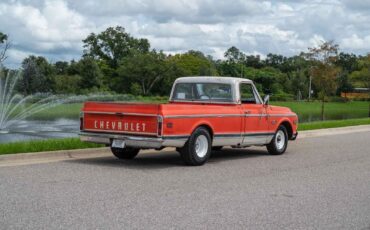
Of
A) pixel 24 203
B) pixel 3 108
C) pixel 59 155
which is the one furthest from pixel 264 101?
pixel 3 108

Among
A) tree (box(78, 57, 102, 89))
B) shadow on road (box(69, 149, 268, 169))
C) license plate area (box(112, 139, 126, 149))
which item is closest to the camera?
license plate area (box(112, 139, 126, 149))

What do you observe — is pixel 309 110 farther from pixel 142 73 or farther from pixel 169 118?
pixel 169 118

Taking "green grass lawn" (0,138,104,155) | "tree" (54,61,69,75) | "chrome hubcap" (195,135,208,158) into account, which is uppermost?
"tree" (54,61,69,75)

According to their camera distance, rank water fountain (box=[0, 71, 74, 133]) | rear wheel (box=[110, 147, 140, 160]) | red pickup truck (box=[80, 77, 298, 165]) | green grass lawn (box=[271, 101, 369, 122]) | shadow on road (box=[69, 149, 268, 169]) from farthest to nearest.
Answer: green grass lawn (box=[271, 101, 369, 122]), water fountain (box=[0, 71, 74, 133]), rear wheel (box=[110, 147, 140, 160]), shadow on road (box=[69, 149, 268, 169]), red pickup truck (box=[80, 77, 298, 165])

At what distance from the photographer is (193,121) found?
42.1 feet

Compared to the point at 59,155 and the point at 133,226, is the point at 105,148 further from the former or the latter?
the point at 133,226

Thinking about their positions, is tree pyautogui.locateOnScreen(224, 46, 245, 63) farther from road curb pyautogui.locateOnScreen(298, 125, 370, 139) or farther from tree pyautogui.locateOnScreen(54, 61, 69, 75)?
road curb pyautogui.locateOnScreen(298, 125, 370, 139)

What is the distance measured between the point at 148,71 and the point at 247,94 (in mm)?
61694

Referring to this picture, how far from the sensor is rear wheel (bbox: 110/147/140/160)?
13881 mm

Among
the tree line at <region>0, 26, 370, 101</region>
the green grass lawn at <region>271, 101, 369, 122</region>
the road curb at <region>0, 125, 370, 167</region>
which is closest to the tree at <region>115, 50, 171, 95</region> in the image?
the tree line at <region>0, 26, 370, 101</region>

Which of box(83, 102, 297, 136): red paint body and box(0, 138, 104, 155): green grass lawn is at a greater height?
box(83, 102, 297, 136): red paint body

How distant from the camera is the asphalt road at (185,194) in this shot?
7766 millimetres

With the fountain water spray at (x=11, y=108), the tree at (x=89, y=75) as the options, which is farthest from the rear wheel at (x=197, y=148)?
the tree at (x=89, y=75)

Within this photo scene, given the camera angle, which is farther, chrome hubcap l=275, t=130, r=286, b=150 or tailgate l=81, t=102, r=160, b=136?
chrome hubcap l=275, t=130, r=286, b=150
